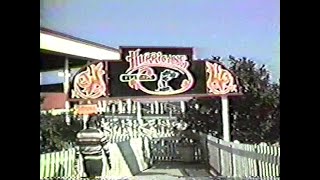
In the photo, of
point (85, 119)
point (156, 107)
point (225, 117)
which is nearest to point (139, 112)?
point (156, 107)

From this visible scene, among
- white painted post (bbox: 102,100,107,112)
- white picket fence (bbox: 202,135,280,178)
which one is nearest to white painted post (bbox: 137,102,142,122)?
white painted post (bbox: 102,100,107,112)

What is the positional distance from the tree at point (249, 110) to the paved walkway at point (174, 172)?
0.43ft

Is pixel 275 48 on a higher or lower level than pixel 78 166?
higher

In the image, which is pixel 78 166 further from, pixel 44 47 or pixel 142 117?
pixel 44 47

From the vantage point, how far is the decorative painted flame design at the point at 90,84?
184cm

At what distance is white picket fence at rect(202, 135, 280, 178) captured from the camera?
5.96 ft

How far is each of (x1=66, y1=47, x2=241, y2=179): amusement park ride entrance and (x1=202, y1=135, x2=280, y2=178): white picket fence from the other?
0.03 metres

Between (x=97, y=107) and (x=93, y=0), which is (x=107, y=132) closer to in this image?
(x=97, y=107)

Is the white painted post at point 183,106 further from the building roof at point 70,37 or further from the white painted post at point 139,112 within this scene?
the building roof at point 70,37

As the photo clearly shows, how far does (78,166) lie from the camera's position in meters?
1.83

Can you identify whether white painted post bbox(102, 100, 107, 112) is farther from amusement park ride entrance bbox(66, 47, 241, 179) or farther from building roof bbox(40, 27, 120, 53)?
building roof bbox(40, 27, 120, 53)
